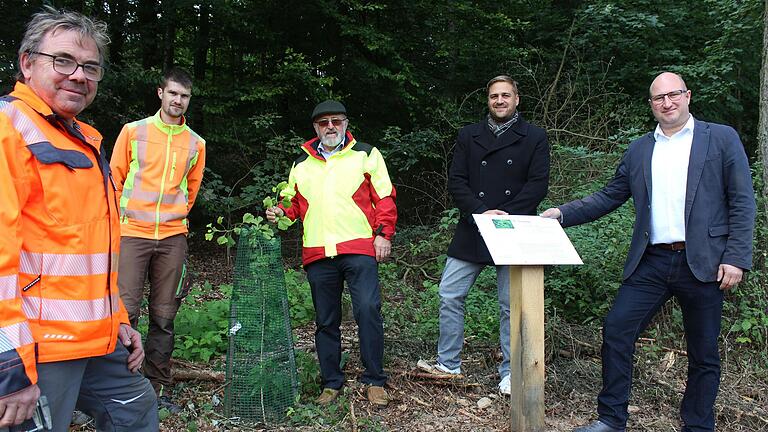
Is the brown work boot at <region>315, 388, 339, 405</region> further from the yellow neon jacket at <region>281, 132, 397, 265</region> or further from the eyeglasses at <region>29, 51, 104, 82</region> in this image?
the eyeglasses at <region>29, 51, 104, 82</region>

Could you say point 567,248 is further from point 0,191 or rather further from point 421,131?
point 421,131

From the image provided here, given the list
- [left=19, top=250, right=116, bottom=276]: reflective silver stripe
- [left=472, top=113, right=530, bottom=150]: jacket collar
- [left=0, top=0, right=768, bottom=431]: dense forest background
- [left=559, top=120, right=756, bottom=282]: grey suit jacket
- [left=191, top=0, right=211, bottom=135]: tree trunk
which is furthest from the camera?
[left=191, top=0, right=211, bottom=135]: tree trunk

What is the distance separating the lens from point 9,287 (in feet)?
6.06

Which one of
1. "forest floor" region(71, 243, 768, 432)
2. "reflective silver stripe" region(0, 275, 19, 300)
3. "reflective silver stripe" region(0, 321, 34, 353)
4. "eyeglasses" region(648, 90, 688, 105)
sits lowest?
"forest floor" region(71, 243, 768, 432)

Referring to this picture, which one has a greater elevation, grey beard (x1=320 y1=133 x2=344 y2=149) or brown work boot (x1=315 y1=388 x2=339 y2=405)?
grey beard (x1=320 y1=133 x2=344 y2=149)

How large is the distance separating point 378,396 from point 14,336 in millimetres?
2805

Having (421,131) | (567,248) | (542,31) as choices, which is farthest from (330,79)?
(567,248)

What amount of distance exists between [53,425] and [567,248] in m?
2.98

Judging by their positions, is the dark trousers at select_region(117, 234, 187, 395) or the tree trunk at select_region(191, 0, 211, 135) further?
the tree trunk at select_region(191, 0, 211, 135)

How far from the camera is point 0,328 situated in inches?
71.4

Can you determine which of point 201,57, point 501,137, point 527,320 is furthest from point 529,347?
point 201,57

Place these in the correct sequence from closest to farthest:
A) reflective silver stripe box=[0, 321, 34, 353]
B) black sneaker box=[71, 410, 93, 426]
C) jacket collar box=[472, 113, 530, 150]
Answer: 1. reflective silver stripe box=[0, 321, 34, 353]
2. black sneaker box=[71, 410, 93, 426]
3. jacket collar box=[472, 113, 530, 150]

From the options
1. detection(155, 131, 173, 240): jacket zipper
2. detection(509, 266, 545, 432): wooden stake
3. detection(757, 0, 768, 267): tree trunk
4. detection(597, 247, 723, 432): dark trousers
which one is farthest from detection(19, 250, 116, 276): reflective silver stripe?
detection(757, 0, 768, 267): tree trunk

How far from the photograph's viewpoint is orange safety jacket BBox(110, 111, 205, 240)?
4074 millimetres
